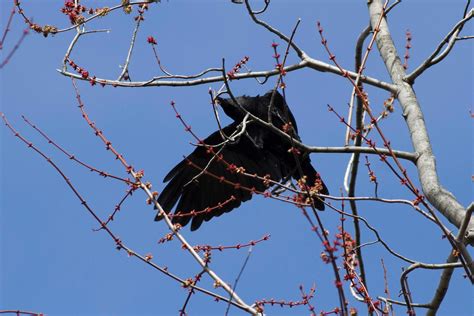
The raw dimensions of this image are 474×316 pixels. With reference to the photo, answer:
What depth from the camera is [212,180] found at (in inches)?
274

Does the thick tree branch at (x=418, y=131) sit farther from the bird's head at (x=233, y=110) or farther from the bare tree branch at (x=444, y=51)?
the bird's head at (x=233, y=110)

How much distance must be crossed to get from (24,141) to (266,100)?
9.79ft

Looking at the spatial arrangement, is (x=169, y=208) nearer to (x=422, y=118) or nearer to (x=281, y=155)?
(x=281, y=155)

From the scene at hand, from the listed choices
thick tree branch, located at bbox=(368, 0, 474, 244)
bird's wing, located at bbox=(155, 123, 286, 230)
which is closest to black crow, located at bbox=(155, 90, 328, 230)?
bird's wing, located at bbox=(155, 123, 286, 230)

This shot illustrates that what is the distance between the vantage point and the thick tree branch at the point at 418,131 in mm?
3604

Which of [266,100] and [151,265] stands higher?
[266,100]

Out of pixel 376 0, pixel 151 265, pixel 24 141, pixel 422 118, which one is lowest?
pixel 151 265

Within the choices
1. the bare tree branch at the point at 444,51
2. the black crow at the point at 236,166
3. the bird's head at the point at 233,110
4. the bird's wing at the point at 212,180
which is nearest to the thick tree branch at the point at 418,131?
the bare tree branch at the point at 444,51

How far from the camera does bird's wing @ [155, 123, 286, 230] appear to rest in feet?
21.3

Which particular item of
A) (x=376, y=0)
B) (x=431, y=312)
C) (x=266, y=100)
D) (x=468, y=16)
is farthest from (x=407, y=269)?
(x=266, y=100)

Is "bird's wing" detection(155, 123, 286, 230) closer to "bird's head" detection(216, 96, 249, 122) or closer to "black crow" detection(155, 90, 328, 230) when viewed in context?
"black crow" detection(155, 90, 328, 230)

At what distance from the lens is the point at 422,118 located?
4.13m

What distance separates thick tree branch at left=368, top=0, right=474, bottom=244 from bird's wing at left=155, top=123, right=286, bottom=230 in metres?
2.06

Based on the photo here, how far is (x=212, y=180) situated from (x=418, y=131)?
3132 millimetres
